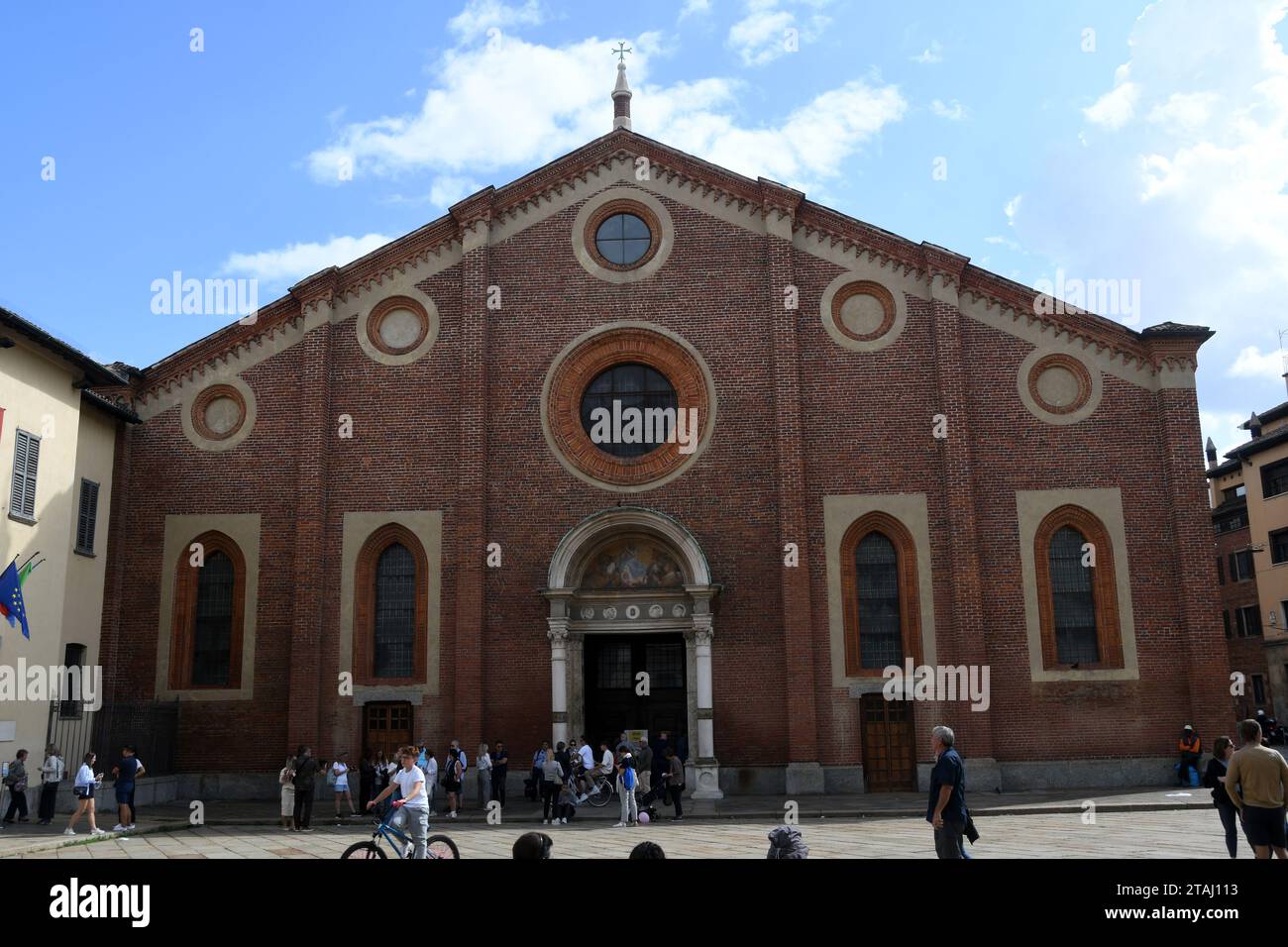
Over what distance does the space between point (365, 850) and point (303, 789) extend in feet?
35.5

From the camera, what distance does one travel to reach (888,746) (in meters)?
24.5

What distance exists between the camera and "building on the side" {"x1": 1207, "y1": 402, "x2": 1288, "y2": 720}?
148ft

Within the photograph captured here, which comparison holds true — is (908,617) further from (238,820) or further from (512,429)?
(238,820)

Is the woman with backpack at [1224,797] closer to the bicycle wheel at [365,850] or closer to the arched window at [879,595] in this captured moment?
the bicycle wheel at [365,850]

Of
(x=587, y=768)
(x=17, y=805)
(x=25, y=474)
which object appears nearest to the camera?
(x=17, y=805)

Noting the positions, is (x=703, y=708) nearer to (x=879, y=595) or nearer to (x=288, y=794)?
(x=879, y=595)

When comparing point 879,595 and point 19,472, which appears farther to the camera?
point 879,595

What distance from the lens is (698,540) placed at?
25172 mm

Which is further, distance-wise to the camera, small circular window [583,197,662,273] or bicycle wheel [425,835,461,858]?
small circular window [583,197,662,273]

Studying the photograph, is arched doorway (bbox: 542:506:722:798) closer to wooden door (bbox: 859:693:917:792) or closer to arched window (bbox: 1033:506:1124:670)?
wooden door (bbox: 859:693:917:792)

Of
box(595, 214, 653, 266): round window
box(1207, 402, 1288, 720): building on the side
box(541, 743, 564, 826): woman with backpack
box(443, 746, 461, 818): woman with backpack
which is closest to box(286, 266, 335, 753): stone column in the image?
box(443, 746, 461, 818): woman with backpack

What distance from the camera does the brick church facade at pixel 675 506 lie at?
24391 millimetres

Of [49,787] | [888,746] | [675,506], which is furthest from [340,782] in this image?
[888,746]

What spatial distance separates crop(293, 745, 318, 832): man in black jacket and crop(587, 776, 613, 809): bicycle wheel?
5.90m
